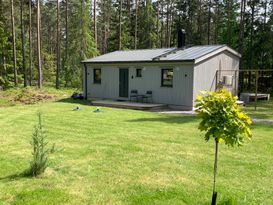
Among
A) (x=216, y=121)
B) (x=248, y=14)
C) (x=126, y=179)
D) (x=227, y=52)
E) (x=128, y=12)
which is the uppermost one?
(x=128, y=12)

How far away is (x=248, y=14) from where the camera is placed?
25703 mm

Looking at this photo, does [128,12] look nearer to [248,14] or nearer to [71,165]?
[248,14]

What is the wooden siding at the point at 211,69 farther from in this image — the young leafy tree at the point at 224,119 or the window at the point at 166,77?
the young leafy tree at the point at 224,119

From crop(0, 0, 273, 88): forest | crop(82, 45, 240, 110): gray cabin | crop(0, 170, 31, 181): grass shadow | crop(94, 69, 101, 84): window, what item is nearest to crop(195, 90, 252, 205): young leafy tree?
crop(0, 170, 31, 181): grass shadow

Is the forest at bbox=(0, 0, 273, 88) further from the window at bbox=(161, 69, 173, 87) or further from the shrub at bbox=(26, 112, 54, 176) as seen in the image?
the shrub at bbox=(26, 112, 54, 176)

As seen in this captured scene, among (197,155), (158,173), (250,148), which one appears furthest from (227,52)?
(158,173)

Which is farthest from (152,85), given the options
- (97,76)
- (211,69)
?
(97,76)

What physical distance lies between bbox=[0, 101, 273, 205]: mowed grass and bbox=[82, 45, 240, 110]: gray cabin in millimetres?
5310

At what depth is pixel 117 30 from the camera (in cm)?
3183

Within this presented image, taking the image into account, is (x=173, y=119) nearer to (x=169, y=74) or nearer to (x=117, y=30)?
(x=169, y=74)

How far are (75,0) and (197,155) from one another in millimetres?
34242

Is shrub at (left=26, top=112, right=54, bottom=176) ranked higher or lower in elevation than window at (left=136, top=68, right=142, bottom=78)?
lower

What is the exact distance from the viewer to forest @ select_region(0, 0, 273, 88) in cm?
2438

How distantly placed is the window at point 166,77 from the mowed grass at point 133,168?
585 cm
